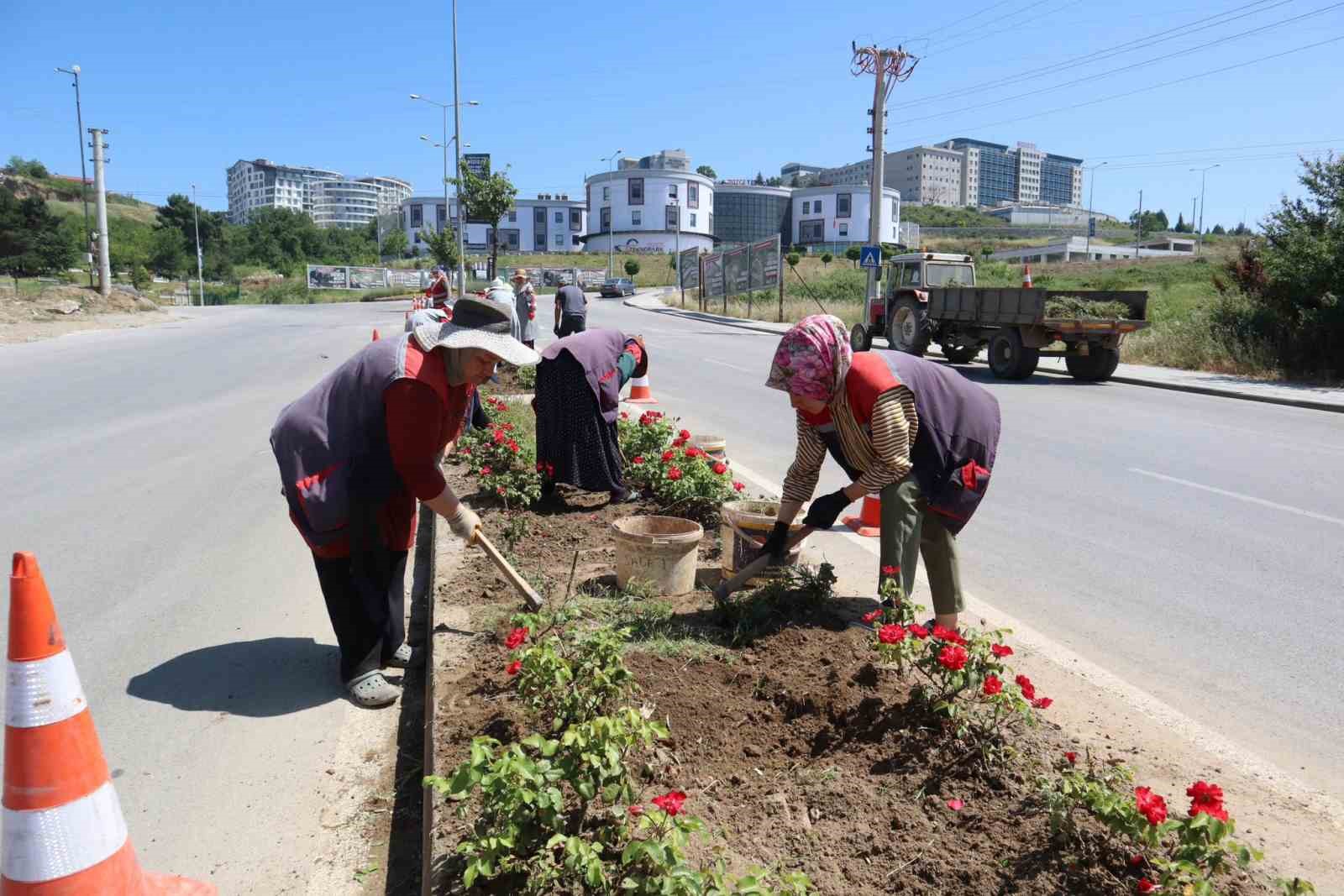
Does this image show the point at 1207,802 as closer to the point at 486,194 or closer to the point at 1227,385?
the point at 1227,385

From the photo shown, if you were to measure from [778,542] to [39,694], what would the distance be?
8.57 feet

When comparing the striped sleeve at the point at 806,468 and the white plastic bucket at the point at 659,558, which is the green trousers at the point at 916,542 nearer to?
the striped sleeve at the point at 806,468

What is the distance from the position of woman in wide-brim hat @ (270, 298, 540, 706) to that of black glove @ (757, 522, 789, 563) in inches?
48.4

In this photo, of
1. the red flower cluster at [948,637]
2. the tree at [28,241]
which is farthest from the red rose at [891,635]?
the tree at [28,241]

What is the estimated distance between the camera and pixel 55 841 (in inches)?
88.6

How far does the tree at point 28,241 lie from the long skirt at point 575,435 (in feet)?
253

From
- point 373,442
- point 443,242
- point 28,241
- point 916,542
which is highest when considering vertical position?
point 28,241

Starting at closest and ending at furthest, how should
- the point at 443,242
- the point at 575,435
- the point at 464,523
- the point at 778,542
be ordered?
the point at 464,523
the point at 778,542
the point at 575,435
the point at 443,242

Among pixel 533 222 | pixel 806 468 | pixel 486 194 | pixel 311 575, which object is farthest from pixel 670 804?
pixel 533 222

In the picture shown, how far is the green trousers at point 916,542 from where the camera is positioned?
370cm

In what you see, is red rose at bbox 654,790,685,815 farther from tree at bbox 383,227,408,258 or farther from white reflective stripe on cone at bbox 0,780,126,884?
tree at bbox 383,227,408,258

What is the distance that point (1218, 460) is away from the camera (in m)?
9.27

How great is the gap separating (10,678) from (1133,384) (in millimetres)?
17375

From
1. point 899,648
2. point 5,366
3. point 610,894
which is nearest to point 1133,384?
point 899,648
